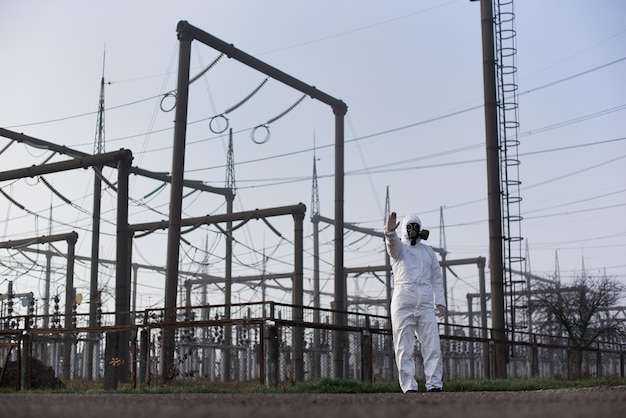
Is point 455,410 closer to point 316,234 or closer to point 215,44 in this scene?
point 215,44

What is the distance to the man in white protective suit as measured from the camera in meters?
9.03

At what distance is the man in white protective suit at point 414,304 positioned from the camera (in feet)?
29.6

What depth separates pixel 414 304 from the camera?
30.7 feet

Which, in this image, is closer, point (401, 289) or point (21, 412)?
point (21, 412)

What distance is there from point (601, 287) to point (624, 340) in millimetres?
2877

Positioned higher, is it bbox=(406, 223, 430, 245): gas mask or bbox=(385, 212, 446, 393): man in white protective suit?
bbox=(406, 223, 430, 245): gas mask

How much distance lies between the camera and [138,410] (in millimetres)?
4809

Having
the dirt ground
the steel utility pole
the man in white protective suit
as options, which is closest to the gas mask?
the man in white protective suit

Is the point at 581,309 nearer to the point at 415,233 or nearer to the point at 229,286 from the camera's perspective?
the point at 229,286

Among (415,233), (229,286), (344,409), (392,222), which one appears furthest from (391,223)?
(229,286)

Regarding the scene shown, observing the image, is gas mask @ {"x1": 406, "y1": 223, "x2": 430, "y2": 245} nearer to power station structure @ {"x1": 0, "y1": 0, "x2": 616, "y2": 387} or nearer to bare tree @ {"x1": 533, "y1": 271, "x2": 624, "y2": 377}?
power station structure @ {"x1": 0, "y1": 0, "x2": 616, "y2": 387}

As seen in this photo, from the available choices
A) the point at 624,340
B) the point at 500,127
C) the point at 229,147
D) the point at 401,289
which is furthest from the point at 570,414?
the point at 624,340

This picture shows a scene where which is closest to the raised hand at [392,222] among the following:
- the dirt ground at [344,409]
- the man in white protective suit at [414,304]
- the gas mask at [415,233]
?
the man in white protective suit at [414,304]

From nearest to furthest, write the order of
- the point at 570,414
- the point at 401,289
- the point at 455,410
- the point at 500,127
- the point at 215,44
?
the point at 570,414 < the point at 455,410 < the point at 401,289 < the point at 500,127 < the point at 215,44
